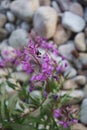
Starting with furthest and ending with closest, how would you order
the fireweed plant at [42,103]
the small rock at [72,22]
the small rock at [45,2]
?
the small rock at [45,2]
the small rock at [72,22]
the fireweed plant at [42,103]

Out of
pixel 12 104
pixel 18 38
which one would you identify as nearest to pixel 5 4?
pixel 18 38

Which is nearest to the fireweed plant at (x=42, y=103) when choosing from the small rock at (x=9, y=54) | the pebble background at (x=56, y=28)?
the small rock at (x=9, y=54)

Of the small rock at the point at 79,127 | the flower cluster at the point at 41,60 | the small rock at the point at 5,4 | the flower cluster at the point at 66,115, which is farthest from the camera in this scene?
the small rock at the point at 5,4

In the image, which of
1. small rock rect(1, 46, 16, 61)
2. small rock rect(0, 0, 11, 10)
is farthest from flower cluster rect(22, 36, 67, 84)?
small rock rect(0, 0, 11, 10)

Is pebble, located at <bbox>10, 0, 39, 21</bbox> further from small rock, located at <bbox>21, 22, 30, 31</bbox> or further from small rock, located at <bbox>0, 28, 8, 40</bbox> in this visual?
small rock, located at <bbox>0, 28, 8, 40</bbox>

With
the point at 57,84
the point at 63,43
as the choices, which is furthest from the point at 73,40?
the point at 57,84

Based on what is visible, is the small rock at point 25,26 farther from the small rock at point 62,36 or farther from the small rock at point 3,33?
the small rock at point 62,36
